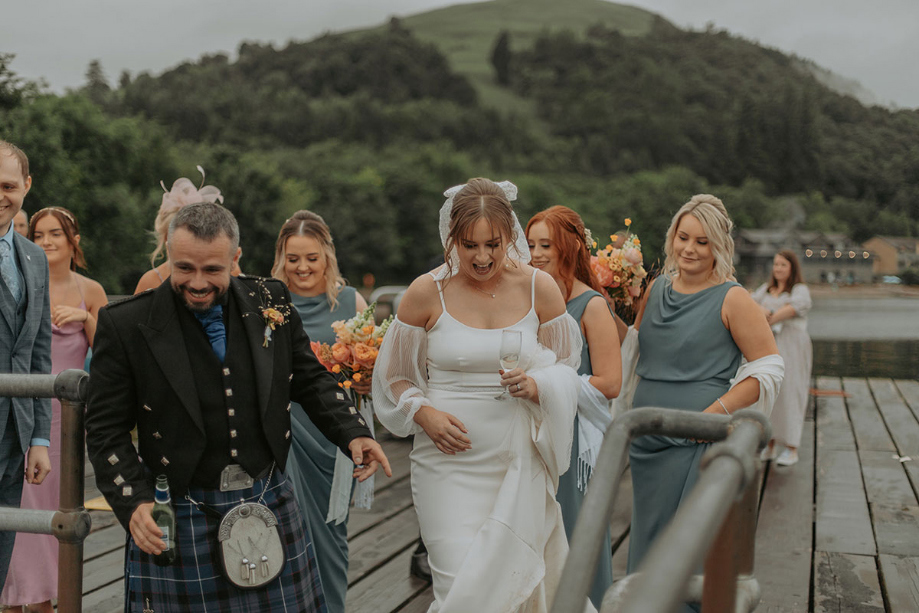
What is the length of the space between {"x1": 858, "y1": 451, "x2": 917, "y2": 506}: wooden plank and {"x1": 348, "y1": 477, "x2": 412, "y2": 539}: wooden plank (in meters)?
3.66

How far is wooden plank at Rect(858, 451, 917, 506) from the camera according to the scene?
670 cm

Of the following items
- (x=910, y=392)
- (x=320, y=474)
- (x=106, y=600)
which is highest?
(x=320, y=474)

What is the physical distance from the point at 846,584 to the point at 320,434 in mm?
3068

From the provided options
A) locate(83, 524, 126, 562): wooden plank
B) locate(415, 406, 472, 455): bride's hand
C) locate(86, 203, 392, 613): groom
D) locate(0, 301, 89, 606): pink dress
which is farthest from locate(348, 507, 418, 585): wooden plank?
locate(86, 203, 392, 613): groom

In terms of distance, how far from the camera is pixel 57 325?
4543 millimetres

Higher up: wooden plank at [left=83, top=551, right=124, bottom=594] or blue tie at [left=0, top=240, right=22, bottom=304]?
blue tie at [left=0, top=240, right=22, bottom=304]

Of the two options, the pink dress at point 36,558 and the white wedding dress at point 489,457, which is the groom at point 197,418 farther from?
the pink dress at point 36,558

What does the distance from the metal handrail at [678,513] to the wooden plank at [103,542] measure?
4293mm

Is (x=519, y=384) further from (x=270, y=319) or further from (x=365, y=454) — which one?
(x=270, y=319)

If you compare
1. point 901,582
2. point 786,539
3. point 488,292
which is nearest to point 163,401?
point 488,292

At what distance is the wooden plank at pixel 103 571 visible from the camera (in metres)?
4.55

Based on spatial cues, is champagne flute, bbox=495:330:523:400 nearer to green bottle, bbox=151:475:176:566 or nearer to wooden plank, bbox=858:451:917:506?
green bottle, bbox=151:475:176:566

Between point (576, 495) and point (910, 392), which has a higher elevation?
point (576, 495)

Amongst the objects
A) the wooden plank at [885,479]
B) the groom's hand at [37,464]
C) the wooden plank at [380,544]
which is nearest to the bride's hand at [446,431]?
the groom's hand at [37,464]
